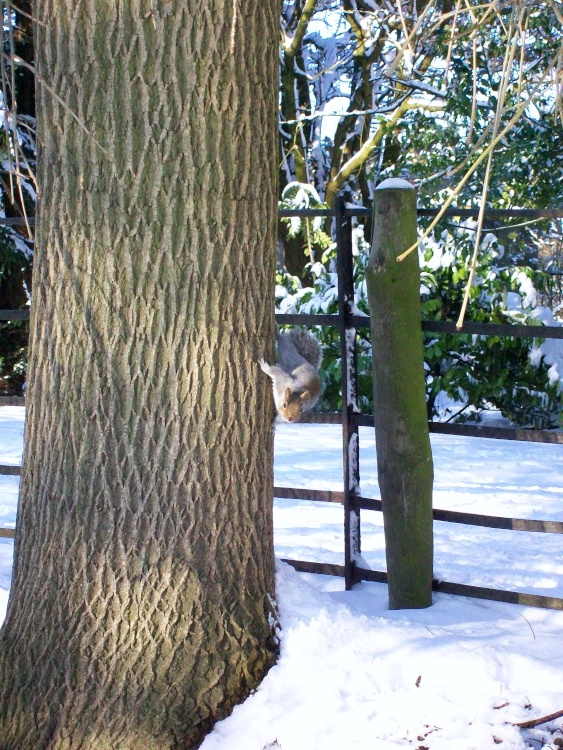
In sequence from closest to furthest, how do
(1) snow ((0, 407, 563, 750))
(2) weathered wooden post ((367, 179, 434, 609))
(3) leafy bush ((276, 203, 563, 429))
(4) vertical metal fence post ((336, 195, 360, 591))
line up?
1. (1) snow ((0, 407, 563, 750))
2. (2) weathered wooden post ((367, 179, 434, 609))
3. (4) vertical metal fence post ((336, 195, 360, 591))
4. (3) leafy bush ((276, 203, 563, 429))

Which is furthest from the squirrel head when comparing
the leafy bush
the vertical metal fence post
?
the leafy bush

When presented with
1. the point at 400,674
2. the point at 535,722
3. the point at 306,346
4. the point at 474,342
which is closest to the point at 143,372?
the point at 400,674

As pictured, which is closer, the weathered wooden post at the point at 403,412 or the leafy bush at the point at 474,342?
the weathered wooden post at the point at 403,412

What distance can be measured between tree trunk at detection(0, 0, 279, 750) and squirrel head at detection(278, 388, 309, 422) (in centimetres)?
108

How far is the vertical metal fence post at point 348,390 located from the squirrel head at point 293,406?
8.1 inches

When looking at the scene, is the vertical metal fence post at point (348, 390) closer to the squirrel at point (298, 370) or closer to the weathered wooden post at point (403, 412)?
the squirrel at point (298, 370)

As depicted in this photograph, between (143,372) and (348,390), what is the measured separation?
4.58 ft

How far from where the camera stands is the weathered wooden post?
9.82 ft

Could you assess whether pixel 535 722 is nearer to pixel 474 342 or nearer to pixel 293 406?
pixel 293 406

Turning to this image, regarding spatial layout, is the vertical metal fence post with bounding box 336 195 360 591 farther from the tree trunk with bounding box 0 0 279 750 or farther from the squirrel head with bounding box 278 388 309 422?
the tree trunk with bounding box 0 0 279 750

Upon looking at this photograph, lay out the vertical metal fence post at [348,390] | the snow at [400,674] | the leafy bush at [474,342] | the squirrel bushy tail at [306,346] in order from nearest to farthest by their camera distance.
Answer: the snow at [400,674]
the vertical metal fence post at [348,390]
the squirrel bushy tail at [306,346]
the leafy bush at [474,342]

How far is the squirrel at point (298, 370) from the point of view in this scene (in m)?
3.37

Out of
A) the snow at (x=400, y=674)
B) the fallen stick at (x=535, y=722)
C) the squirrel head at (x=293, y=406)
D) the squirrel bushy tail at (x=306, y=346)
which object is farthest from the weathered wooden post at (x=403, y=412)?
the fallen stick at (x=535, y=722)

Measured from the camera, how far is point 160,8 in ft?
6.82
